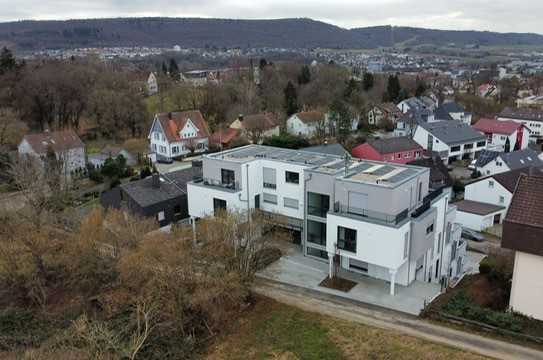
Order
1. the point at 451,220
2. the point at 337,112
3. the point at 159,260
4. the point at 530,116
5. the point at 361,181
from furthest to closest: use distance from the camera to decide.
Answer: the point at 530,116 → the point at 337,112 → the point at 451,220 → the point at 361,181 → the point at 159,260

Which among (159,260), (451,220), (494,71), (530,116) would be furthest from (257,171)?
(494,71)

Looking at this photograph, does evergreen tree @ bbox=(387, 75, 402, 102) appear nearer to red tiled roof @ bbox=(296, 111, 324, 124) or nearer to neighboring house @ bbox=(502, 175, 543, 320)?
red tiled roof @ bbox=(296, 111, 324, 124)

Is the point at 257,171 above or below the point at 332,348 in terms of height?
above

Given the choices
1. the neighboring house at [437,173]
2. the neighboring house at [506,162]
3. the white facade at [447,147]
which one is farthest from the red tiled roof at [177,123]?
the neighboring house at [506,162]

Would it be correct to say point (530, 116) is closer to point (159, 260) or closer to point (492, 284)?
point (492, 284)

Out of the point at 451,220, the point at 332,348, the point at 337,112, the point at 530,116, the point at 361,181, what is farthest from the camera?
the point at 530,116

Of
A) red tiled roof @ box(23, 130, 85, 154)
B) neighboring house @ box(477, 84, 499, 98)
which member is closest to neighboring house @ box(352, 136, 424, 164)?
red tiled roof @ box(23, 130, 85, 154)

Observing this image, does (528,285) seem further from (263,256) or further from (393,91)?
(393,91)

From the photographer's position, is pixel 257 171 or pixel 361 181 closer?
pixel 361 181
